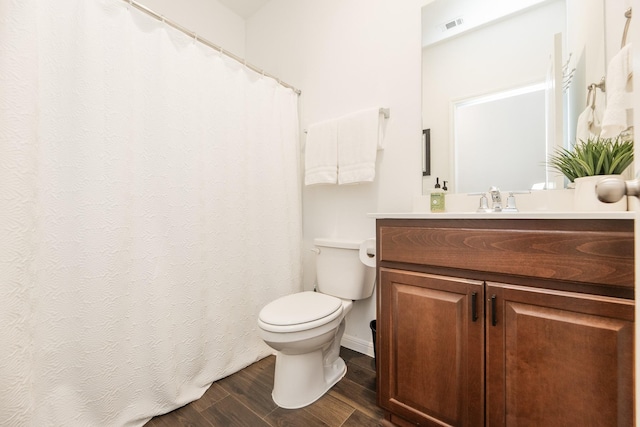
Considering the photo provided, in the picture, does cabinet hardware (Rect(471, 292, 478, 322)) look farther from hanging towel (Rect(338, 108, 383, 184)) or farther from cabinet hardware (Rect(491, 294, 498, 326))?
hanging towel (Rect(338, 108, 383, 184))

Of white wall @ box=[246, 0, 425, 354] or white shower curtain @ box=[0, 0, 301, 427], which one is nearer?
white shower curtain @ box=[0, 0, 301, 427]

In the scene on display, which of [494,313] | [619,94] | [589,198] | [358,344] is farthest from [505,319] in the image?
[358,344]

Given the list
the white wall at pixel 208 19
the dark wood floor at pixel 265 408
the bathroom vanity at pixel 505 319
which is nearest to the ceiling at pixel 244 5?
the white wall at pixel 208 19

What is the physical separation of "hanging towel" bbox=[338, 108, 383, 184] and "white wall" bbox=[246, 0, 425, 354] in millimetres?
106

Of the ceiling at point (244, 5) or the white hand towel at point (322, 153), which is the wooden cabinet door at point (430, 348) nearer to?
the white hand towel at point (322, 153)

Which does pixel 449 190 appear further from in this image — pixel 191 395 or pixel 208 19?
pixel 208 19

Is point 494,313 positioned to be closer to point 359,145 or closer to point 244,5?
point 359,145

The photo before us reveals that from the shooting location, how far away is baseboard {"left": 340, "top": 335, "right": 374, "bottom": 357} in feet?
5.43

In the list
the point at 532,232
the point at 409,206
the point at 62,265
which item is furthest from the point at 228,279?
the point at 532,232

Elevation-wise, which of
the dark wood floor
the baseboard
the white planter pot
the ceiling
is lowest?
the dark wood floor

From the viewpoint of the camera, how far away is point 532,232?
0.79m

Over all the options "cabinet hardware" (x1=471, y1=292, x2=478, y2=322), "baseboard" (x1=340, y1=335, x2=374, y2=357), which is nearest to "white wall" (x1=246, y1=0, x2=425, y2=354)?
"baseboard" (x1=340, y1=335, x2=374, y2=357)

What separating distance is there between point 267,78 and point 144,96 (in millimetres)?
784

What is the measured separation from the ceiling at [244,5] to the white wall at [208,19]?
4 centimetres
